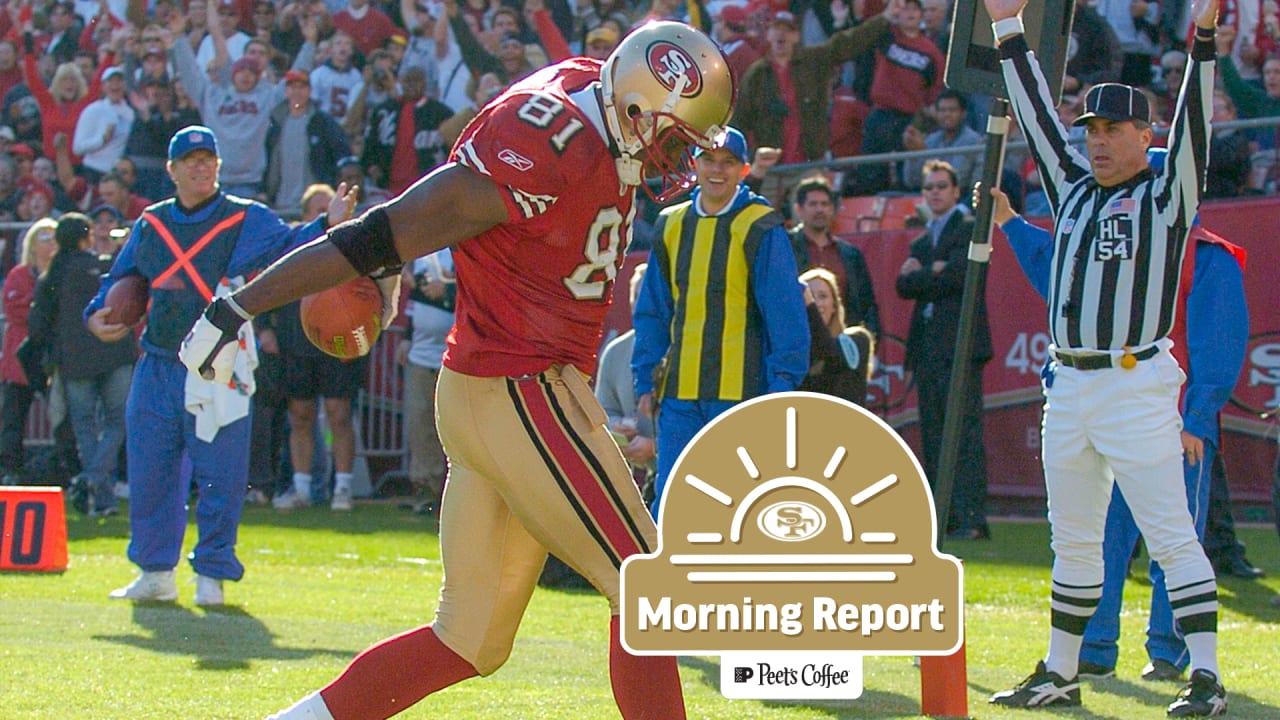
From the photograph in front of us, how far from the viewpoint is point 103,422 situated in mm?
13570

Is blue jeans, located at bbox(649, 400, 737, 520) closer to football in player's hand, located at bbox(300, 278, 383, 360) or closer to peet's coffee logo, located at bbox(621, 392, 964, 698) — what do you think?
peet's coffee logo, located at bbox(621, 392, 964, 698)

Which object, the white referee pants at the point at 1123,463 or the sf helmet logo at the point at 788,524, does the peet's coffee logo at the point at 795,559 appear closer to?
the sf helmet logo at the point at 788,524

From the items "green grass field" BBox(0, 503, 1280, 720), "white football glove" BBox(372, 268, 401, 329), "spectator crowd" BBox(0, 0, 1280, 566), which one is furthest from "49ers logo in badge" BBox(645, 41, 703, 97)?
"spectator crowd" BBox(0, 0, 1280, 566)

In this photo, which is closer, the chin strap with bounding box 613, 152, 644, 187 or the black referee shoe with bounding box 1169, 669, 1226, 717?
the chin strap with bounding box 613, 152, 644, 187

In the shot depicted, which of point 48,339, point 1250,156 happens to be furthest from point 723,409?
point 48,339

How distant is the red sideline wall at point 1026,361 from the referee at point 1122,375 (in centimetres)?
556

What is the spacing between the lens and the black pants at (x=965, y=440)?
1117cm

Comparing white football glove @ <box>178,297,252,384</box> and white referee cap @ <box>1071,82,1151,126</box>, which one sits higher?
white referee cap @ <box>1071,82,1151,126</box>

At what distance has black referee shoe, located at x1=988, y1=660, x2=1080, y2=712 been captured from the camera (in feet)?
19.9

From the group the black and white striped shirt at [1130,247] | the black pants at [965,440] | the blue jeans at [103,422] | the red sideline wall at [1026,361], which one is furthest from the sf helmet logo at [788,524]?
the blue jeans at [103,422]

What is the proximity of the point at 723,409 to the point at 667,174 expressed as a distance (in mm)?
3181

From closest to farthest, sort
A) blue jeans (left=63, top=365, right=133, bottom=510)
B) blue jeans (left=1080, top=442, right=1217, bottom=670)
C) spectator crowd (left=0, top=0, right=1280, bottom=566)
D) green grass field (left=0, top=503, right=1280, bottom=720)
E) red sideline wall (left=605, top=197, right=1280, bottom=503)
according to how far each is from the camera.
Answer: green grass field (left=0, top=503, right=1280, bottom=720) < blue jeans (left=1080, top=442, right=1217, bottom=670) < red sideline wall (left=605, top=197, right=1280, bottom=503) < spectator crowd (left=0, top=0, right=1280, bottom=566) < blue jeans (left=63, top=365, right=133, bottom=510)

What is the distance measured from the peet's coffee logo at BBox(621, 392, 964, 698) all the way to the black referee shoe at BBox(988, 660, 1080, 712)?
0.95 m

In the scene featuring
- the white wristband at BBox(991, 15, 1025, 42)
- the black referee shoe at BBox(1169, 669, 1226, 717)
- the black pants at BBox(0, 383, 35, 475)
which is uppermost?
the white wristband at BBox(991, 15, 1025, 42)
